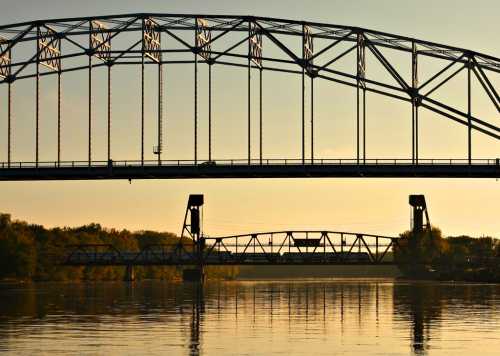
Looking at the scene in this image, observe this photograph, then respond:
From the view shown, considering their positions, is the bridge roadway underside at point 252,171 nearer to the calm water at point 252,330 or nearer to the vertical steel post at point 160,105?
the vertical steel post at point 160,105

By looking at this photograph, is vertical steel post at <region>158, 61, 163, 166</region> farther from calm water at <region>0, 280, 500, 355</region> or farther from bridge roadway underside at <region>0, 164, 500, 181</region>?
calm water at <region>0, 280, 500, 355</region>

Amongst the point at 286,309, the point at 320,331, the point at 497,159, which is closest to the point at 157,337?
the point at 320,331

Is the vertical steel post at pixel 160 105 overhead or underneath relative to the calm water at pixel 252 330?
overhead

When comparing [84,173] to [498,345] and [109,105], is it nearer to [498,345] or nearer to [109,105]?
[109,105]

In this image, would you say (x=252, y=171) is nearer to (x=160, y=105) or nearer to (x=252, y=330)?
(x=160, y=105)

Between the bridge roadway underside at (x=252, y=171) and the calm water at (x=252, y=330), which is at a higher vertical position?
the bridge roadway underside at (x=252, y=171)

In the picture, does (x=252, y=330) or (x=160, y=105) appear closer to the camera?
(x=252, y=330)

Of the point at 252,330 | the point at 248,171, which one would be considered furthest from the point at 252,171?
the point at 252,330

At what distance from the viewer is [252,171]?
502 feet

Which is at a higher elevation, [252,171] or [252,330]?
[252,171]

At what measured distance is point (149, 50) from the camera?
140125 millimetres

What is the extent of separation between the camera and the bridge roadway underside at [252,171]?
5906 inches

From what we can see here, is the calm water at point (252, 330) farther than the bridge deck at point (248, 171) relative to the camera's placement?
No

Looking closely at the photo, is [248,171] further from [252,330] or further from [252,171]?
[252,330]
